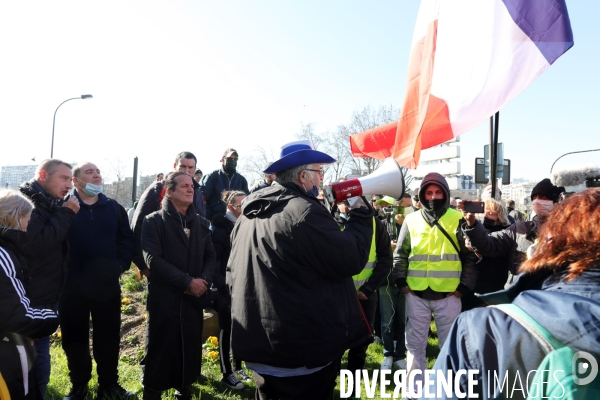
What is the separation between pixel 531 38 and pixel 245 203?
3.36 metres

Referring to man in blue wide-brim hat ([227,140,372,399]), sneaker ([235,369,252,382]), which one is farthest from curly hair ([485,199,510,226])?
sneaker ([235,369,252,382])

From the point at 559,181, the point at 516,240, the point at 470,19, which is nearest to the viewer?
the point at 559,181

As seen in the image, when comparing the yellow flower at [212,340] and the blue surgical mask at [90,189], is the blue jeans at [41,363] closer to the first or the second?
the blue surgical mask at [90,189]

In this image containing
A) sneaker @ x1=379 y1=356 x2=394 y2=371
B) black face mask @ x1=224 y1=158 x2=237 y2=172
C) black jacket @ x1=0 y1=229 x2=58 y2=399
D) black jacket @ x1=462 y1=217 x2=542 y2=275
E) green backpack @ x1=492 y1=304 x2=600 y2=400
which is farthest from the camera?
black face mask @ x1=224 y1=158 x2=237 y2=172

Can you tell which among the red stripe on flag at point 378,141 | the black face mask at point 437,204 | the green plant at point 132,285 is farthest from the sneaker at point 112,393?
the red stripe on flag at point 378,141

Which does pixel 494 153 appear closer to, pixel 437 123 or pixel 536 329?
pixel 437 123

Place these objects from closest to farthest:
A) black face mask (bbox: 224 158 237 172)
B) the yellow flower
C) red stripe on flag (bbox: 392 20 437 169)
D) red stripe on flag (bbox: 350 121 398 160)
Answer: red stripe on flag (bbox: 392 20 437 169)
the yellow flower
black face mask (bbox: 224 158 237 172)
red stripe on flag (bbox: 350 121 398 160)

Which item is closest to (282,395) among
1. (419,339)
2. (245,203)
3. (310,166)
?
(245,203)

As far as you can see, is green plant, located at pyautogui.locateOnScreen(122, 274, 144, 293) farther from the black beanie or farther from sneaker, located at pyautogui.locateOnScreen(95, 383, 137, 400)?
the black beanie

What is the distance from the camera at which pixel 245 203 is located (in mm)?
2680

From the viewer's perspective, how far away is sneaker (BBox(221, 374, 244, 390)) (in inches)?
170

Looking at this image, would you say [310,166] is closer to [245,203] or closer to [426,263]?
[245,203]

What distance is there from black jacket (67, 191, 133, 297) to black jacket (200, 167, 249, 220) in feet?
7.03

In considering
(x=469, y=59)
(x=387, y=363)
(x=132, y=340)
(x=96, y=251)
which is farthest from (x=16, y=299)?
(x=469, y=59)
